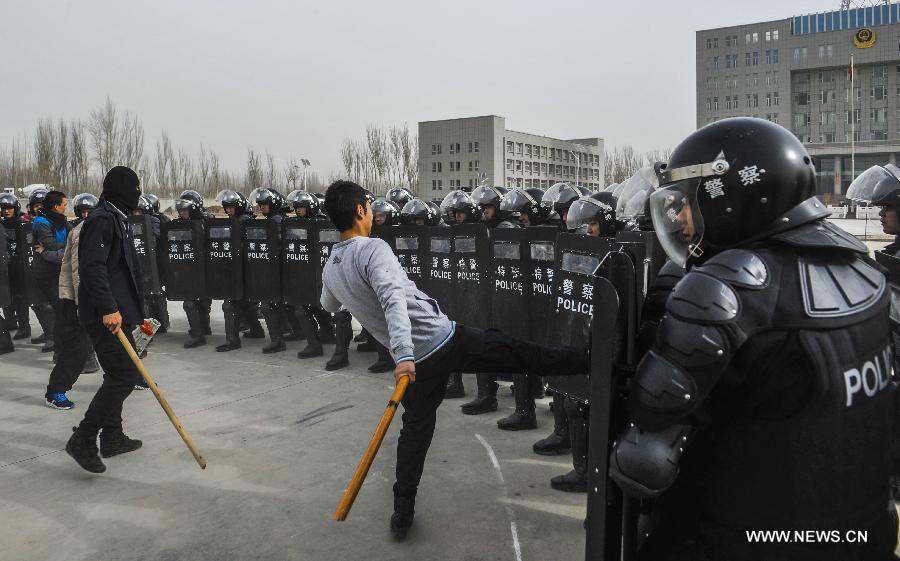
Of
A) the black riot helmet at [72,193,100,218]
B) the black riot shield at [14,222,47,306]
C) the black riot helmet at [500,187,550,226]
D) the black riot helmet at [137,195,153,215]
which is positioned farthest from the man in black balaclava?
the black riot helmet at [137,195,153,215]

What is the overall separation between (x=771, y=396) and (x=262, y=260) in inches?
319

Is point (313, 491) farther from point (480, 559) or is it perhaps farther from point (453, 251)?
point (453, 251)

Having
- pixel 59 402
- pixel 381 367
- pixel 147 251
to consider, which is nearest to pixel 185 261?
pixel 147 251

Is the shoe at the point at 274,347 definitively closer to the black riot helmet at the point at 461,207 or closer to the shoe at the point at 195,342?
the shoe at the point at 195,342

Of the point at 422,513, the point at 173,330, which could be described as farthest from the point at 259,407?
the point at 173,330

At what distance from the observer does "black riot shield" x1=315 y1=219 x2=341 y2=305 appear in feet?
28.0

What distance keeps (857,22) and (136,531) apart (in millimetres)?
92177

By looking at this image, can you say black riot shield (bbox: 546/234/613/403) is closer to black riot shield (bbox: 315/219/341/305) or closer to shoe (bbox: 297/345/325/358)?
black riot shield (bbox: 315/219/341/305)

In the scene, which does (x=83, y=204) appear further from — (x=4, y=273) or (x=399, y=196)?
(x=399, y=196)

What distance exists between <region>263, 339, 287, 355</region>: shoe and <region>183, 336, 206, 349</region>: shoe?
1.12 m

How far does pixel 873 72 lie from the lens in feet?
245

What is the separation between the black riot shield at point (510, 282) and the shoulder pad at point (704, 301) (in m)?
4.19

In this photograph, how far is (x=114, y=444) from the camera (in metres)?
5.08

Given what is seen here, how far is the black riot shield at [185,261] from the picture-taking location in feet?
31.1
